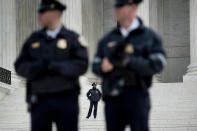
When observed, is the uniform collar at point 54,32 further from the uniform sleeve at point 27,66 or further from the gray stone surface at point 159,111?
the gray stone surface at point 159,111

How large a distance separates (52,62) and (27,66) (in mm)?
313

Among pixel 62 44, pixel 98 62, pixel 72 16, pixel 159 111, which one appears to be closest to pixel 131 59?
pixel 98 62

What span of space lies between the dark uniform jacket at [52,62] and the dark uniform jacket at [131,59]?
0.25 metres

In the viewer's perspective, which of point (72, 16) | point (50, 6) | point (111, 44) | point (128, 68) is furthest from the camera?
point (72, 16)

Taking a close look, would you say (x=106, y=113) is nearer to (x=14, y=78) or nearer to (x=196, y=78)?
(x=14, y=78)

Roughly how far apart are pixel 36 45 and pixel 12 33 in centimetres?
2913

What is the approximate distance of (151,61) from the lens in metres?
6.65

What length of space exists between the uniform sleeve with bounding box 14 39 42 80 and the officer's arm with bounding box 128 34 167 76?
1110mm

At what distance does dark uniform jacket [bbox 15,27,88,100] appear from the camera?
6.82 metres

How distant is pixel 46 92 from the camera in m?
6.82

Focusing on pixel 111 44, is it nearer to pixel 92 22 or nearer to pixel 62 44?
pixel 62 44

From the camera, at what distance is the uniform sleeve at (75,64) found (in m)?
6.80

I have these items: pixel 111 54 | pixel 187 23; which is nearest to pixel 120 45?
pixel 111 54

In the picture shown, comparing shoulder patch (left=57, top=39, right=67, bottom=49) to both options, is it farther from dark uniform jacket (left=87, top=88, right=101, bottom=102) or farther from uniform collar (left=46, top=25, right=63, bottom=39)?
dark uniform jacket (left=87, top=88, right=101, bottom=102)
